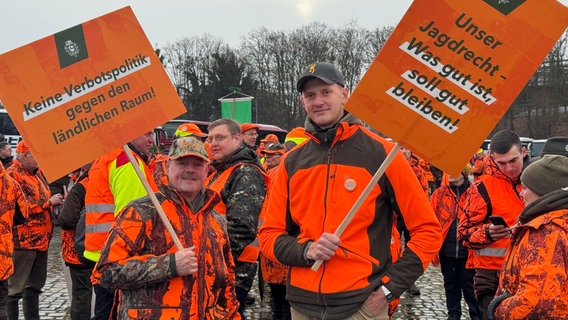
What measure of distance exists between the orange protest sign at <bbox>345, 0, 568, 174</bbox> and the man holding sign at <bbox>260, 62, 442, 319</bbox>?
21cm

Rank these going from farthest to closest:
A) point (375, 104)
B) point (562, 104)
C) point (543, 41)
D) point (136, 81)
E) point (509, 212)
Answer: point (562, 104) < point (509, 212) < point (136, 81) < point (375, 104) < point (543, 41)

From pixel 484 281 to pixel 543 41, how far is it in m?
2.56

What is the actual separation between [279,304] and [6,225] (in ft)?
9.30

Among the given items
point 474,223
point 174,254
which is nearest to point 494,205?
point 474,223

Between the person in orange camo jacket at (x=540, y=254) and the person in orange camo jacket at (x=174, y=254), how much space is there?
1.53 m

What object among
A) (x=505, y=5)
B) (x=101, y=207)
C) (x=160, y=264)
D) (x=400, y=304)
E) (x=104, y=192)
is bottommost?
(x=400, y=304)

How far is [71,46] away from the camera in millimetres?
3074

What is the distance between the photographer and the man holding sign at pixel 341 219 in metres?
2.89

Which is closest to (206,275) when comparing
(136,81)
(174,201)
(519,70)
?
(174,201)

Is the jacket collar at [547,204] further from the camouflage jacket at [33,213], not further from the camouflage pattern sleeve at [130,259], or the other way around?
the camouflage jacket at [33,213]

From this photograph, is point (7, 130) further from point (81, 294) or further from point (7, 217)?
point (7, 217)

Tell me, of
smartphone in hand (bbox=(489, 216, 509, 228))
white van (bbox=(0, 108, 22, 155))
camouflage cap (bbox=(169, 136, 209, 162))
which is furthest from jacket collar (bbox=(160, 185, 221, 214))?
white van (bbox=(0, 108, 22, 155))

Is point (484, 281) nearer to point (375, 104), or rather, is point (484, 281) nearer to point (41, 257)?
point (375, 104)

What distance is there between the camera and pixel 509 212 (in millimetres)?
4543
